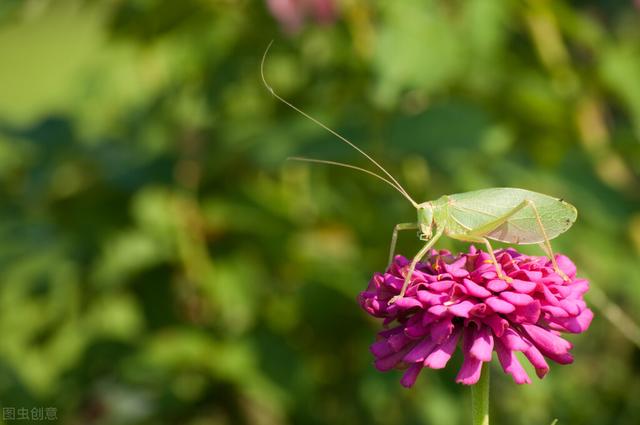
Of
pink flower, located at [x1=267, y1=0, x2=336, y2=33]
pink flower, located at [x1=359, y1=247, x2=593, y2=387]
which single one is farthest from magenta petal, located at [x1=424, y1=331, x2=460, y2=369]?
pink flower, located at [x1=267, y1=0, x2=336, y2=33]

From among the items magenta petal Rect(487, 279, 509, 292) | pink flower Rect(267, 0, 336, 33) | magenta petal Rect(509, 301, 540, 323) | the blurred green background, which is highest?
magenta petal Rect(487, 279, 509, 292)

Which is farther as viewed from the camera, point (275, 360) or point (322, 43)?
point (322, 43)

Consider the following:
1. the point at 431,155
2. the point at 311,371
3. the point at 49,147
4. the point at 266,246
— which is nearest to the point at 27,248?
the point at 49,147

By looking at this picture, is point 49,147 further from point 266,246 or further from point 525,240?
point 525,240

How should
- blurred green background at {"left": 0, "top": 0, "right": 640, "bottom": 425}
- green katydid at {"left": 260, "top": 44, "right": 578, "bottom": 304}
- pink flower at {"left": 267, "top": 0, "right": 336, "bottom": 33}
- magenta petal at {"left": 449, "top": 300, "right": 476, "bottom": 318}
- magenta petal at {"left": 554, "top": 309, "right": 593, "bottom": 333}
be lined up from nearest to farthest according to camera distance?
magenta petal at {"left": 449, "top": 300, "right": 476, "bottom": 318} → magenta petal at {"left": 554, "top": 309, "right": 593, "bottom": 333} → green katydid at {"left": 260, "top": 44, "right": 578, "bottom": 304} → blurred green background at {"left": 0, "top": 0, "right": 640, "bottom": 425} → pink flower at {"left": 267, "top": 0, "right": 336, "bottom": 33}

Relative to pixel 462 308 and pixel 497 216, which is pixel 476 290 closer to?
pixel 462 308

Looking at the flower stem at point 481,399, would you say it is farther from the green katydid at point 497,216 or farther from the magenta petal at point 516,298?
the green katydid at point 497,216

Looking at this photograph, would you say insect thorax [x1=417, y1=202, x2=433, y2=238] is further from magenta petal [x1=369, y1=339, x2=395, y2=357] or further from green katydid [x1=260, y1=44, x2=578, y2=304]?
magenta petal [x1=369, y1=339, x2=395, y2=357]
